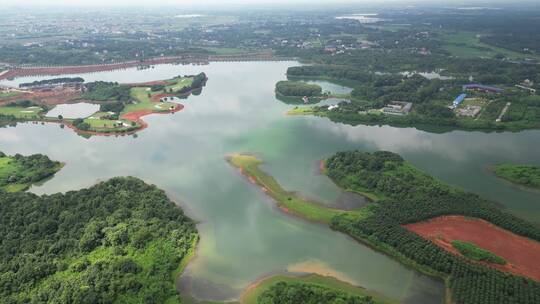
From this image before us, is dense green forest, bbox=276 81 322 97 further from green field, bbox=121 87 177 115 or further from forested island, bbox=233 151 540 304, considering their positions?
forested island, bbox=233 151 540 304

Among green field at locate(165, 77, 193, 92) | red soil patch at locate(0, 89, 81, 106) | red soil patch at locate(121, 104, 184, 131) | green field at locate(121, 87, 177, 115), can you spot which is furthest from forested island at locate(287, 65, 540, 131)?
red soil patch at locate(0, 89, 81, 106)

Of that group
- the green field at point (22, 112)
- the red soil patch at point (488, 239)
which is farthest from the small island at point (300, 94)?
the green field at point (22, 112)

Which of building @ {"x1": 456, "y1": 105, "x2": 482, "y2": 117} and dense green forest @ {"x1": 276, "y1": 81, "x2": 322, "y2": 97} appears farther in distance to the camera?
dense green forest @ {"x1": 276, "y1": 81, "x2": 322, "y2": 97}

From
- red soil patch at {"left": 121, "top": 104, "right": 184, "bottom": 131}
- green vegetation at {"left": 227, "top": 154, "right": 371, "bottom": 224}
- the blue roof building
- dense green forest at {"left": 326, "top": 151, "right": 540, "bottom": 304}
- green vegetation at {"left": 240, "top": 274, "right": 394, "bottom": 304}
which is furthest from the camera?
the blue roof building

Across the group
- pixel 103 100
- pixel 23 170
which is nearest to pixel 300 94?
pixel 103 100

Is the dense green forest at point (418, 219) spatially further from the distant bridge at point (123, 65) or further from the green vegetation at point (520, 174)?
the distant bridge at point (123, 65)

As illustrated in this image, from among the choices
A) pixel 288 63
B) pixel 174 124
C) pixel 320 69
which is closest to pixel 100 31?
pixel 288 63
